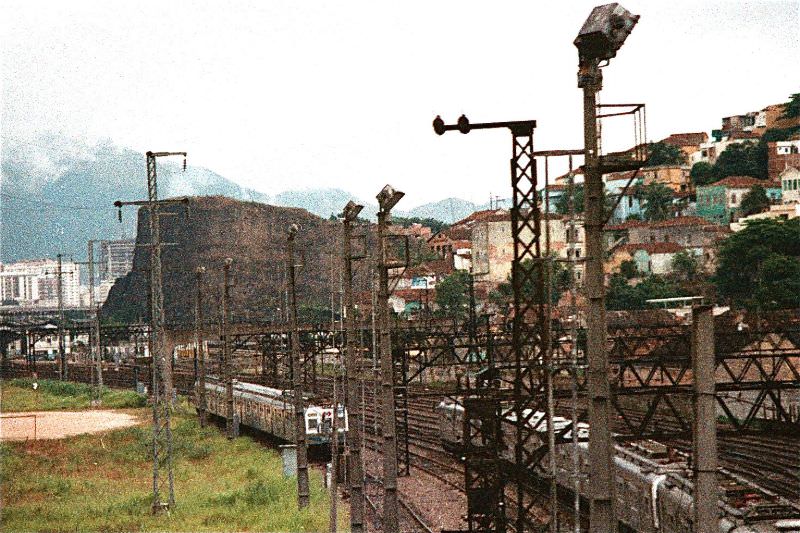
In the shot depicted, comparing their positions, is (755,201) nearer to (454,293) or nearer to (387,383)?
(454,293)

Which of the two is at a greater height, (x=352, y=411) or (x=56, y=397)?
(x=352, y=411)

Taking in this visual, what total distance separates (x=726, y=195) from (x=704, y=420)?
112173 mm

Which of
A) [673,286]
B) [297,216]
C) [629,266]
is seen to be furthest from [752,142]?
[297,216]

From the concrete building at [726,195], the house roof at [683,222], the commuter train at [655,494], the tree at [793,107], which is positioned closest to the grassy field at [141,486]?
the commuter train at [655,494]

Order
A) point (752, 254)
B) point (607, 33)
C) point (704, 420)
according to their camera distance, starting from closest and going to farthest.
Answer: point (704, 420) < point (607, 33) < point (752, 254)

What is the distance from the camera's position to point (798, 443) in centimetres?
3741

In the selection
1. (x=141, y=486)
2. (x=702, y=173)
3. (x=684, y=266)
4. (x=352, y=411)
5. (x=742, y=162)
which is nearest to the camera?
(x=352, y=411)

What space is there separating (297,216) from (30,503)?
151 metres

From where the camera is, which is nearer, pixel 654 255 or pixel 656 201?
pixel 654 255

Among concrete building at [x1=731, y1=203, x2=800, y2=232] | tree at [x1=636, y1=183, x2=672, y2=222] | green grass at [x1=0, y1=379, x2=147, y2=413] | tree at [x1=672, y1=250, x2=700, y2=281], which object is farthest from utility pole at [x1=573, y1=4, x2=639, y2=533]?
tree at [x1=636, y1=183, x2=672, y2=222]

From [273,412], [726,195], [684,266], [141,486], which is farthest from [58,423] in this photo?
[726,195]

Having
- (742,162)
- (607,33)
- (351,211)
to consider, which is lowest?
(351,211)

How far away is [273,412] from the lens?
46.2 meters

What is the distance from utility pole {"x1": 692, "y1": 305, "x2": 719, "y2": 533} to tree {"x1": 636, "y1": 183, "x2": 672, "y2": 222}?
109 metres
